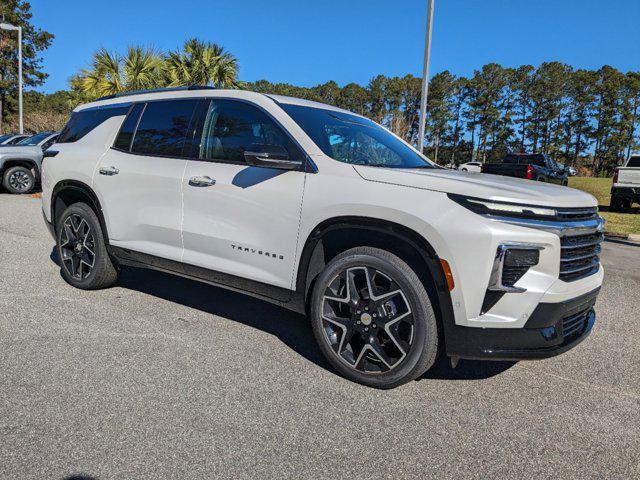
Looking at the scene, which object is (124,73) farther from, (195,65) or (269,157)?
(269,157)

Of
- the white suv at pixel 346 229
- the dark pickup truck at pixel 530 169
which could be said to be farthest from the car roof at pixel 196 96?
the dark pickup truck at pixel 530 169

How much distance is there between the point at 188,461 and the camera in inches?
89.1

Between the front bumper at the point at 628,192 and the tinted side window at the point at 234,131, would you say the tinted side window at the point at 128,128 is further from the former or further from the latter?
the front bumper at the point at 628,192

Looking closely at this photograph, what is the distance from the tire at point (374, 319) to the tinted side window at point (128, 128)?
243cm

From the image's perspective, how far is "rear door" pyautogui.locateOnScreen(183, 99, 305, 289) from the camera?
3344mm

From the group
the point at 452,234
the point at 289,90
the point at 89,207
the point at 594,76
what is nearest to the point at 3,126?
the point at 289,90

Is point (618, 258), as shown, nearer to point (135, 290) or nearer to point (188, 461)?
point (135, 290)

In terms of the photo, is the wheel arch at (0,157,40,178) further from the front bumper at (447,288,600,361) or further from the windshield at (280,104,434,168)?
the front bumper at (447,288,600,361)

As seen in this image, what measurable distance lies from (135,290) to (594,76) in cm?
8146

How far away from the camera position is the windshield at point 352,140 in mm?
3496

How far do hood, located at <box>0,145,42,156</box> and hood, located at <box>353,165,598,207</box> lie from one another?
13704 mm

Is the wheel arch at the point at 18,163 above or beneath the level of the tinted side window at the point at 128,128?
beneath

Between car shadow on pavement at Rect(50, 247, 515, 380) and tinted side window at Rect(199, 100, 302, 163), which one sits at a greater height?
tinted side window at Rect(199, 100, 302, 163)

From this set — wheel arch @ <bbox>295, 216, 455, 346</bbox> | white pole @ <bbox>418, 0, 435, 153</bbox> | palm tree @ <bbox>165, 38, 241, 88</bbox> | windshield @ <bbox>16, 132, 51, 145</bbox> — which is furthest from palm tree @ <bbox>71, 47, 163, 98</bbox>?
wheel arch @ <bbox>295, 216, 455, 346</bbox>
